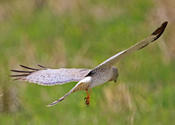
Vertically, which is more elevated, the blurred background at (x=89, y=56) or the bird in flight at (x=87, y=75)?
the blurred background at (x=89, y=56)

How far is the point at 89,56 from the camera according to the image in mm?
10953

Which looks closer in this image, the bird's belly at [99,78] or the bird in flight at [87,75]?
the bird in flight at [87,75]

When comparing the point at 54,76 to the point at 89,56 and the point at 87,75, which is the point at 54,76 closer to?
the point at 87,75

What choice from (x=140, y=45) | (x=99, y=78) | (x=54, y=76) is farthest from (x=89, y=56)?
(x=140, y=45)

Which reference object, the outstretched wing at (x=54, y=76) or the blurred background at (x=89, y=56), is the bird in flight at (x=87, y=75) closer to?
the outstretched wing at (x=54, y=76)

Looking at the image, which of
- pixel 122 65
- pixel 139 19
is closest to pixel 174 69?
pixel 122 65

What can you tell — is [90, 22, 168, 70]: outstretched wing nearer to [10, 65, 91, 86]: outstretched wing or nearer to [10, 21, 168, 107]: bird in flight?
[10, 21, 168, 107]: bird in flight

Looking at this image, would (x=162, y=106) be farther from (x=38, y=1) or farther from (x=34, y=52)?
(x=38, y=1)

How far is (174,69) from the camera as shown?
415 inches

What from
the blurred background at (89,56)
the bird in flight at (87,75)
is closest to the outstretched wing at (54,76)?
the bird in flight at (87,75)

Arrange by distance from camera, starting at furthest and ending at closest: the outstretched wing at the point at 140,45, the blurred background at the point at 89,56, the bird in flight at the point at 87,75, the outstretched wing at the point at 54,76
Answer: the blurred background at the point at 89,56, the outstretched wing at the point at 54,76, the bird in flight at the point at 87,75, the outstretched wing at the point at 140,45

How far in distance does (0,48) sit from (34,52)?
4.83ft

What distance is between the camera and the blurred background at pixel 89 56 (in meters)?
8.41

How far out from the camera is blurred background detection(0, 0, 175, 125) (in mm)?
8406
